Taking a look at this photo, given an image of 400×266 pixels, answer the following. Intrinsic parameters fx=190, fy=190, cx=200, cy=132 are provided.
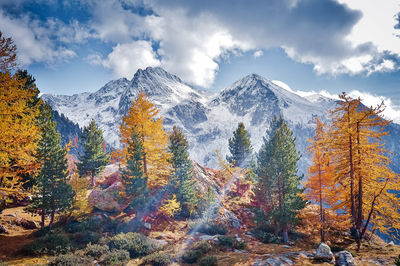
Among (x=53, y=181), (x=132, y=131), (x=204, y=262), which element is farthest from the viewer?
(x=132, y=131)

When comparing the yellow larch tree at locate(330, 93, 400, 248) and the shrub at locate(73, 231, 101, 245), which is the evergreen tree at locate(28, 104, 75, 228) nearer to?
the shrub at locate(73, 231, 101, 245)

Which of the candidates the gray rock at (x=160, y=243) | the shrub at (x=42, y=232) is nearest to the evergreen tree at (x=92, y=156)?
the shrub at (x=42, y=232)

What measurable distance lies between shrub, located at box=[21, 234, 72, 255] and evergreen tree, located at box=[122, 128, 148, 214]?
277 inches

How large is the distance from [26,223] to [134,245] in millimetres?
11453

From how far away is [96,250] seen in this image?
1380cm

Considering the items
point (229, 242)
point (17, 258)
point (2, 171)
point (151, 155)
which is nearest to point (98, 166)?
point (151, 155)

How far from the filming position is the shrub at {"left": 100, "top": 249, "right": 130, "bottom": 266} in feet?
41.3

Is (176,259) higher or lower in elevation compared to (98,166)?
lower

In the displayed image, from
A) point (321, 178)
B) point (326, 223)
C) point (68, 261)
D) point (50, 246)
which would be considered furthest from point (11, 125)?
point (326, 223)

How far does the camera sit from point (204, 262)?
1180cm

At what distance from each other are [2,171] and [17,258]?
6.35 meters

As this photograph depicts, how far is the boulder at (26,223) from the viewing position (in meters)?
17.5

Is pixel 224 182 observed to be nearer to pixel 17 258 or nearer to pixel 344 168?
pixel 344 168

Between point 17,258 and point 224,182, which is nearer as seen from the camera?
point 17,258
